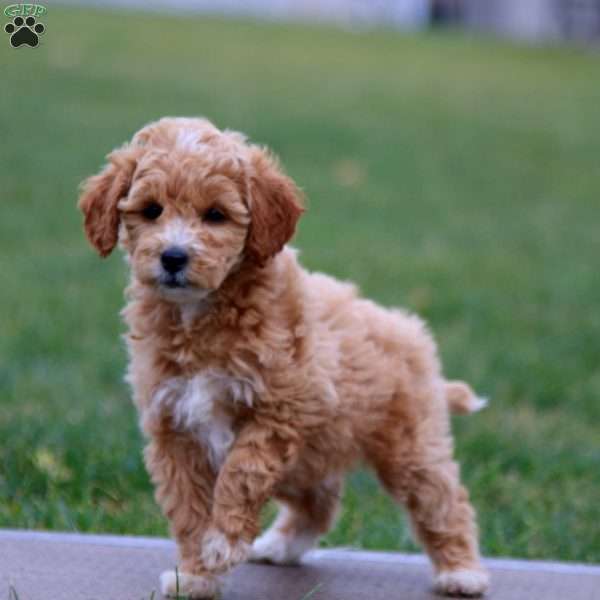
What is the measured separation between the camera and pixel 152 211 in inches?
174

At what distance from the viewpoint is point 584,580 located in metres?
4.97

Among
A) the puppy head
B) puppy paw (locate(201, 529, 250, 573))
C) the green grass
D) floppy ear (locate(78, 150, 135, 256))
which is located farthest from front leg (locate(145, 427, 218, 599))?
the green grass

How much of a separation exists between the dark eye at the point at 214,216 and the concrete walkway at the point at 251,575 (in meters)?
1.20

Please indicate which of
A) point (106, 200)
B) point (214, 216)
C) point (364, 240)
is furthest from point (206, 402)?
point (364, 240)

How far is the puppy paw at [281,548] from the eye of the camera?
5148mm

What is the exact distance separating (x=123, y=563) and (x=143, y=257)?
3.96 feet

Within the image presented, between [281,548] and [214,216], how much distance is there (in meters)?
1.40

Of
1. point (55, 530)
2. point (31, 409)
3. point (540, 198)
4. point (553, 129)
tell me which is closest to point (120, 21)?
point (553, 129)

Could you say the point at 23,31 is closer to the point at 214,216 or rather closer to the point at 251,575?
the point at 214,216

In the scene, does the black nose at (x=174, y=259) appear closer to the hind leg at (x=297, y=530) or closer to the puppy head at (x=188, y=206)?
the puppy head at (x=188, y=206)

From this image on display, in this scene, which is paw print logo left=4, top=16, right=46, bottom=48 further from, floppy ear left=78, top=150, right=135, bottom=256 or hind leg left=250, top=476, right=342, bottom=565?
hind leg left=250, top=476, right=342, bottom=565

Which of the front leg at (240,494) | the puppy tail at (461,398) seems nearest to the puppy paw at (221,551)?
the front leg at (240,494)

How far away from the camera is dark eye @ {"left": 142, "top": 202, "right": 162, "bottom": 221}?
4.39 meters

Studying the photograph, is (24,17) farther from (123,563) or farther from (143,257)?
(123,563)
